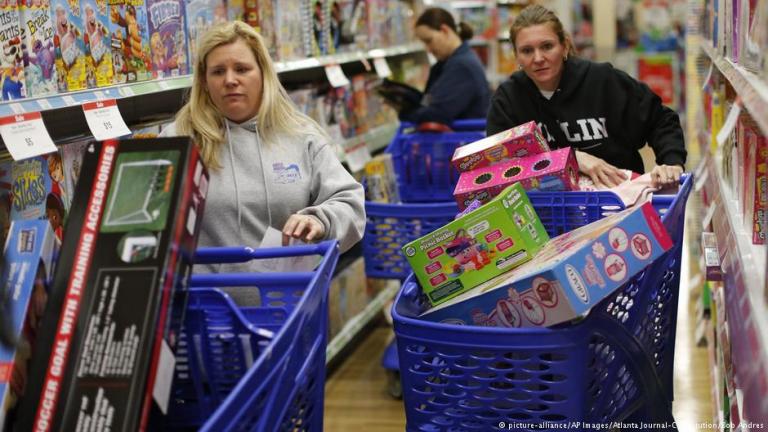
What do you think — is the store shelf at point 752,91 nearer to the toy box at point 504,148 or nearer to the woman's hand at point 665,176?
the woman's hand at point 665,176

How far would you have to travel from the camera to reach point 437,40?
5.06 metres

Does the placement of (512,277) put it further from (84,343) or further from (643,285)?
(84,343)

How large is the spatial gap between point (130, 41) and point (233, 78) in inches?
20.5

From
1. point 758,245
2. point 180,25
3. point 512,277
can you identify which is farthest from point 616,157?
point 180,25

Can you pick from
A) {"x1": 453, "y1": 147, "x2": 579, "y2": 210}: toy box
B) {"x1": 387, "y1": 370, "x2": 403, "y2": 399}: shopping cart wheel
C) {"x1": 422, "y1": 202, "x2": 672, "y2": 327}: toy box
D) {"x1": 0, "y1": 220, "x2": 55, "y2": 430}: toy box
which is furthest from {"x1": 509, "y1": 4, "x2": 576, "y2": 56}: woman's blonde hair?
{"x1": 0, "y1": 220, "x2": 55, "y2": 430}: toy box

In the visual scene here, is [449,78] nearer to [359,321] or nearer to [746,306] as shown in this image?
[359,321]

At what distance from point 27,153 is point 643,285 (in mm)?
1348

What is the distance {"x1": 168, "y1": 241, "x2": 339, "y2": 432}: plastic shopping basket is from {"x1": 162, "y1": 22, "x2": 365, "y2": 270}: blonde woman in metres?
0.69

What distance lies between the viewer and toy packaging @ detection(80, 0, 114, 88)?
270 centimetres

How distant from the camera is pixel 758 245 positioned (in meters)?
2.13

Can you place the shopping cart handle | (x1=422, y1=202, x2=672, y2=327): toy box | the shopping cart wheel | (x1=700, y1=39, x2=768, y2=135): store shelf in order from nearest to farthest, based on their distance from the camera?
1. (x1=700, y1=39, x2=768, y2=135): store shelf
2. (x1=422, y1=202, x2=672, y2=327): toy box
3. the shopping cart handle
4. the shopping cart wheel

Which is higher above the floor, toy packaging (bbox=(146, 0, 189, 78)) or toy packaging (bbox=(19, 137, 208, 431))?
toy packaging (bbox=(146, 0, 189, 78))

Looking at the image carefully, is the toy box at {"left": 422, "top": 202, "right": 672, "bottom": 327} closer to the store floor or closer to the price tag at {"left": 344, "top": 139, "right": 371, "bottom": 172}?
the store floor

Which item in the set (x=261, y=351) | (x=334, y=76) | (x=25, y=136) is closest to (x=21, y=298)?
(x=261, y=351)
